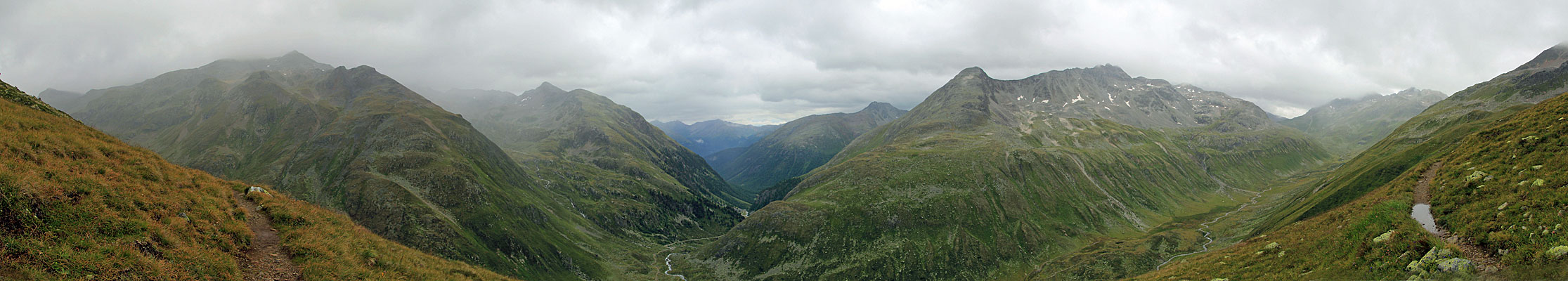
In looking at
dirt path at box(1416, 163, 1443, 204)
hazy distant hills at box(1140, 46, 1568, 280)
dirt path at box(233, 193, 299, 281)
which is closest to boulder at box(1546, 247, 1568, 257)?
hazy distant hills at box(1140, 46, 1568, 280)

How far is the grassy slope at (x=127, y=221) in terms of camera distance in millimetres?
18188

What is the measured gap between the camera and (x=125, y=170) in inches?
1064

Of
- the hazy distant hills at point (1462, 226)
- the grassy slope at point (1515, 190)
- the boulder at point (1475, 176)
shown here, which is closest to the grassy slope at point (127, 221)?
the hazy distant hills at point (1462, 226)

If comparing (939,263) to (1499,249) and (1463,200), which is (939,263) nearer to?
(1463,200)

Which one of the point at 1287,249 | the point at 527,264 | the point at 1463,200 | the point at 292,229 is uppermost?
the point at 1463,200

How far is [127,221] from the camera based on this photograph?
71.1ft

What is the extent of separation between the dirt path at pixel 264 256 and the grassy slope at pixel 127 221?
452 millimetres

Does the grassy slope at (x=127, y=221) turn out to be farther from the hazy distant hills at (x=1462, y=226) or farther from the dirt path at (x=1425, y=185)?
the dirt path at (x=1425, y=185)

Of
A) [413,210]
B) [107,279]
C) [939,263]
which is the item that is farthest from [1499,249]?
[413,210]

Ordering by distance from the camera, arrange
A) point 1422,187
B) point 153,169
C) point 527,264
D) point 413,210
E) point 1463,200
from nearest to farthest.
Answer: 1. point 153,169
2. point 1463,200
3. point 1422,187
4. point 413,210
5. point 527,264

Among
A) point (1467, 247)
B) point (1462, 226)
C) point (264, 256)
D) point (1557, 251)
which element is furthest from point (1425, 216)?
point (264, 256)

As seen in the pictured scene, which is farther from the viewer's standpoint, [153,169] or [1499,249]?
[153,169]

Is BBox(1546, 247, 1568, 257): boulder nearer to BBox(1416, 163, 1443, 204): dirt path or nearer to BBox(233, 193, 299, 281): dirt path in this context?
BBox(1416, 163, 1443, 204): dirt path

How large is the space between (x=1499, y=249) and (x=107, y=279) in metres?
63.1
